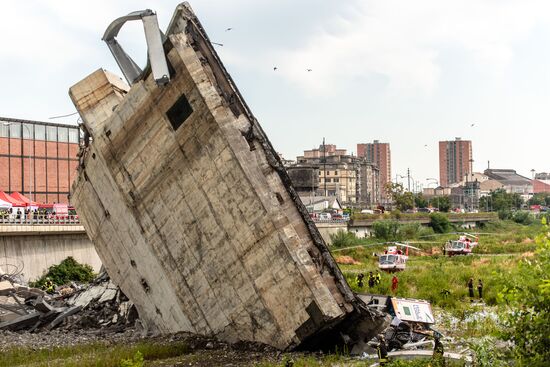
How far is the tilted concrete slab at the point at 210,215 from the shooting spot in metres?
19.1

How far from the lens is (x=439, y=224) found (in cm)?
9425

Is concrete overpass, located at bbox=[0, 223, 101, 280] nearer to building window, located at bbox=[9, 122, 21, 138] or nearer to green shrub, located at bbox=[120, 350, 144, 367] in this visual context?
building window, located at bbox=[9, 122, 21, 138]

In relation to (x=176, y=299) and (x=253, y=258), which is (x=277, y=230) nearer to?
(x=253, y=258)

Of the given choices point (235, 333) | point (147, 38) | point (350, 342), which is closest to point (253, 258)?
point (235, 333)

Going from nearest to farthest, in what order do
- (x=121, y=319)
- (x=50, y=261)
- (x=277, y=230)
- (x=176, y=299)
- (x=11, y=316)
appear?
(x=277, y=230), (x=176, y=299), (x=121, y=319), (x=11, y=316), (x=50, y=261)

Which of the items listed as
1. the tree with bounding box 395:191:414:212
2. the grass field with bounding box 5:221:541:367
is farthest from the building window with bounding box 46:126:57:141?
the tree with bounding box 395:191:414:212

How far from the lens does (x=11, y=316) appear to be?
29250 mm

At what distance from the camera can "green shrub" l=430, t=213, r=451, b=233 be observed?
93.6 m

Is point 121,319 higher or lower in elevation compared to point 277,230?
lower

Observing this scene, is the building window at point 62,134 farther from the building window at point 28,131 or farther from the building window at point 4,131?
the building window at point 4,131

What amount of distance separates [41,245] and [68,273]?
2465 mm

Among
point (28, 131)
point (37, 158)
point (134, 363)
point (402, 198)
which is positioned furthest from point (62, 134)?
point (402, 198)

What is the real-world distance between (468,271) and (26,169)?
4303 centimetres

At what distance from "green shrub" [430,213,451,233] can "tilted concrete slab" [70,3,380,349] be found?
74264mm
